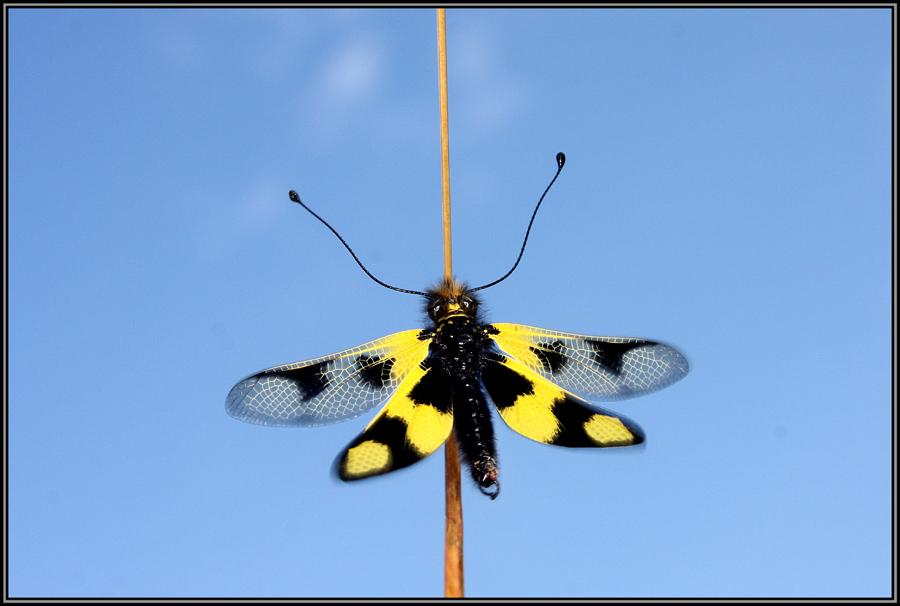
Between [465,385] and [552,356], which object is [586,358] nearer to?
[552,356]

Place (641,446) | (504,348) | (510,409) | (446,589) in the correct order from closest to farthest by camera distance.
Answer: (446,589) → (641,446) → (510,409) → (504,348)

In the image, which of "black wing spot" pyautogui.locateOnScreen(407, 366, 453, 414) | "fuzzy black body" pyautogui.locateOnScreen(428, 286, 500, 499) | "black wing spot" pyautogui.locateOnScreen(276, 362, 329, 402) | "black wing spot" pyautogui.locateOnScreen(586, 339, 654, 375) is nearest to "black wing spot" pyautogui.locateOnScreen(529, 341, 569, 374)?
"black wing spot" pyautogui.locateOnScreen(586, 339, 654, 375)

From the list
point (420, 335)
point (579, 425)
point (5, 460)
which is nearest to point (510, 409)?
point (579, 425)

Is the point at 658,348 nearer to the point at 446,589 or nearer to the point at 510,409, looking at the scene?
the point at 510,409

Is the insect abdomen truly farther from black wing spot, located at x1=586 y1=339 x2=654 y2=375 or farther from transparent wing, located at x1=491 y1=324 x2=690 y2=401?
black wing spot, located at x1=586 y1=339 x2=654 y2=375

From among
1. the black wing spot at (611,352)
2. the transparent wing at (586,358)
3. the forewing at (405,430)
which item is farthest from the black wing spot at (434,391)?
the black wing spot at (611,352)

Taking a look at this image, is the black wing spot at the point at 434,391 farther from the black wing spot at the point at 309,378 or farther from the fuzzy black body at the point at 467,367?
the black wing spot at the point at 309,378
